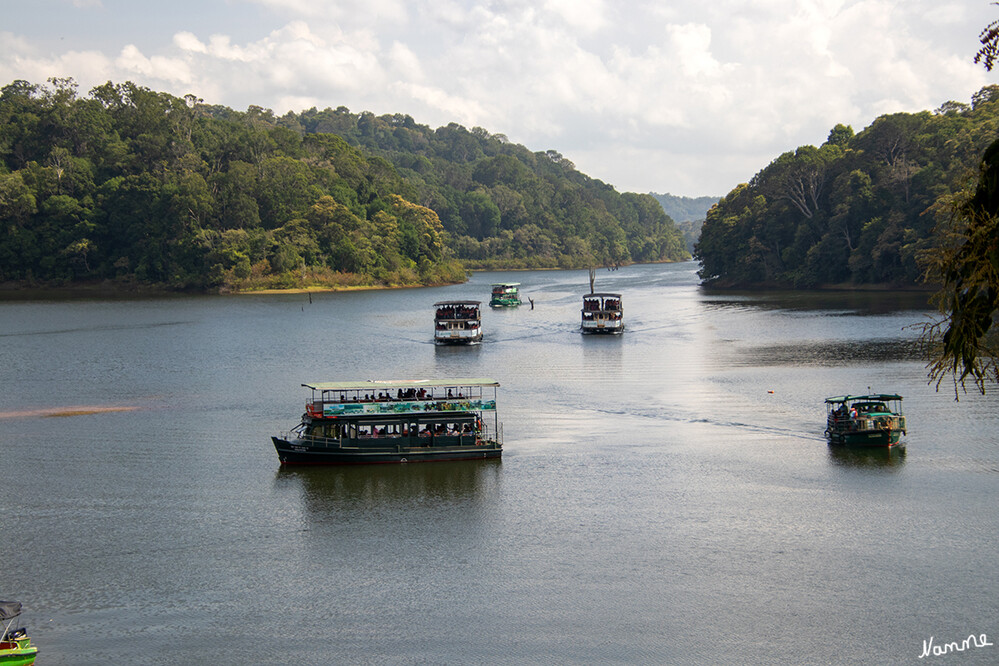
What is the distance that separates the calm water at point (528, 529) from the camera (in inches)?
1093

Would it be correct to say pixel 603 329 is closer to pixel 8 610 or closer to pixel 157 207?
pixel 8 610

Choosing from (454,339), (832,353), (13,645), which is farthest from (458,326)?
(13,645)

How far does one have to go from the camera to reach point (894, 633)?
90.6ft

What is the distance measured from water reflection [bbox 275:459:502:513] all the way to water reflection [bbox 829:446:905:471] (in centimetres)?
1705

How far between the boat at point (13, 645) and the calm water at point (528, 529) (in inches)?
53.8

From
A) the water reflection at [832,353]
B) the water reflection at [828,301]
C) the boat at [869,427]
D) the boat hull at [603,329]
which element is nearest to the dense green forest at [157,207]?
the water reflection at [828,301]

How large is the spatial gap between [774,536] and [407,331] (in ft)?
245

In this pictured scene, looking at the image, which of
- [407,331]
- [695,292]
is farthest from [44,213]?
[695,292]

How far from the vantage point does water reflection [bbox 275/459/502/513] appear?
40250mm

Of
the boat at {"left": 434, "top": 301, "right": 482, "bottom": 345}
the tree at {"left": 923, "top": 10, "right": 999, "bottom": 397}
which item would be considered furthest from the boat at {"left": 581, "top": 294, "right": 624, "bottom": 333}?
the tree at {"left": 923, "top": 10, "right": 999, "bottom": 397}

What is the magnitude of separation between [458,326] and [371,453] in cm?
4887

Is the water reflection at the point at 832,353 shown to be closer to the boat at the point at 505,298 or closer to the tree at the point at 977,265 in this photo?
the tree at the point at 977,265

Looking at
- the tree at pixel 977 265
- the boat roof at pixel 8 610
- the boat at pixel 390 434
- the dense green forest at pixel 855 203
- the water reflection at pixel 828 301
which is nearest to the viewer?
the tree at pixel 977 265

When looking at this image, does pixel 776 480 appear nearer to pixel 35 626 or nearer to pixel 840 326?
pixel 35 626
